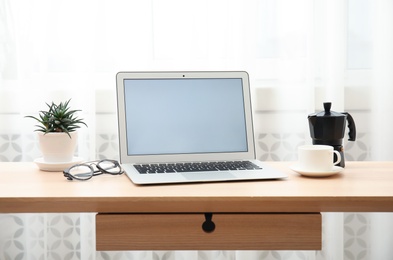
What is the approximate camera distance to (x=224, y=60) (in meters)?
1.94

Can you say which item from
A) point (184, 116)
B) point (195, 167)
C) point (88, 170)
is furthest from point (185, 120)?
point (88, 170)

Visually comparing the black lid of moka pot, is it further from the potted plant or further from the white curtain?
the potted plant

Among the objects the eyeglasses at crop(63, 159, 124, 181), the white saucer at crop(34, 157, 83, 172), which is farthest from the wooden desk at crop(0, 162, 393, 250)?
the white saucer at crop(34, 157, 83, 172)

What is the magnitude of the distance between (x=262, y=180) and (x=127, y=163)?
15.1 inches

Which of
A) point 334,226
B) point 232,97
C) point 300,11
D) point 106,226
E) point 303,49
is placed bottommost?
point 334,226

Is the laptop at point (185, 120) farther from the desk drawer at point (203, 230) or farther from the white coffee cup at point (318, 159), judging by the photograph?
the desk drawer at point (203, 230)

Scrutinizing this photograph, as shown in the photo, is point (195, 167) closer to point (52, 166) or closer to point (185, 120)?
point (185, 120)

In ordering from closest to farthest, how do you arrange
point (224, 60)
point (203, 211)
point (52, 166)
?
point (203, 211) → point (52, 166) → point (224, 60)

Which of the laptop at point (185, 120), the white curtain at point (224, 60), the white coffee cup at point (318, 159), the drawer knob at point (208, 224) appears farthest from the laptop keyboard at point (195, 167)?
the white curtain at point (224, 60)

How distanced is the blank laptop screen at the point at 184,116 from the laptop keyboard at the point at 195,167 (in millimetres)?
53

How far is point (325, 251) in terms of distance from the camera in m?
2.00

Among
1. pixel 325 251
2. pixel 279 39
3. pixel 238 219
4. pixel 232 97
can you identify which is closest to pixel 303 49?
pixel 279 39

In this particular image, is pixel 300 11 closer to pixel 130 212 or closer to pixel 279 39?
pixel 279 39

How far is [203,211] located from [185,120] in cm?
43
